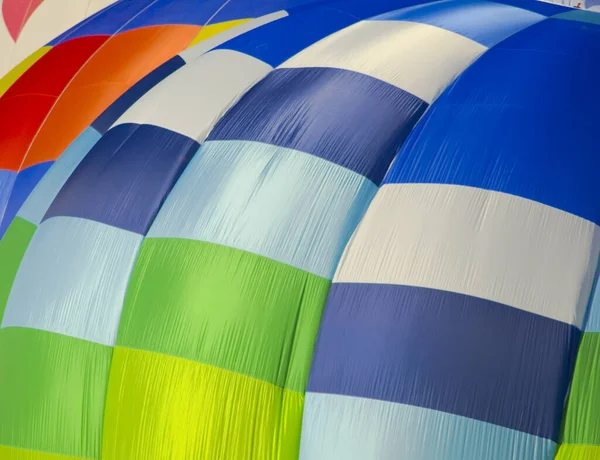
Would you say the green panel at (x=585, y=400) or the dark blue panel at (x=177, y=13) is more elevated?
the dark blue panel at (x=177, y=13)

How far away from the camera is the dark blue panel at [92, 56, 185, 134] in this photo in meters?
2.96

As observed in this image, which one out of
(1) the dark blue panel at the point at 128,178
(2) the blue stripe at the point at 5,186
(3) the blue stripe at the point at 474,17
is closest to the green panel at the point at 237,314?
(1) the dark blue panel at the point at 128,178

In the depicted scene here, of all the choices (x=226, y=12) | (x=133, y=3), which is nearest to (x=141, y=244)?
(x=226, y=12)

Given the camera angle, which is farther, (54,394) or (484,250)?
(54,394)

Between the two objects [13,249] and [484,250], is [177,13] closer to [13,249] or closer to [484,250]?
[13,249]

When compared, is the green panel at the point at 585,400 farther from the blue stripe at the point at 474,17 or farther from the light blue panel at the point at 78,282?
the light blue panel at the point at 78,282

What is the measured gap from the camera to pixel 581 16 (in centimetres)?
238

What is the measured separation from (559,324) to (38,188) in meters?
1.53

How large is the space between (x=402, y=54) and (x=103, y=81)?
4.68 feet

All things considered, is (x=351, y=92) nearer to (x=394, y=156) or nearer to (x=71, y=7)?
(x=394, y=156)

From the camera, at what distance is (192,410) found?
1958 millimetres

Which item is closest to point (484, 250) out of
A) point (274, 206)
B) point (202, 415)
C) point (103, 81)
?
point (274, 206)

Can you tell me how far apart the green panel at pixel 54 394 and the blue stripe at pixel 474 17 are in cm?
107

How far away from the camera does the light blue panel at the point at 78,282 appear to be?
2.16 meters
